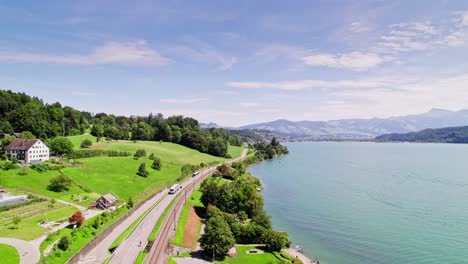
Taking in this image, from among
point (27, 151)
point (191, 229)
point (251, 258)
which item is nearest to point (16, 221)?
point (191, 229)

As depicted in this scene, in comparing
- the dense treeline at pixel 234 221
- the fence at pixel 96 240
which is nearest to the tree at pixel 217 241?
the dense treeline at pixel 234 221

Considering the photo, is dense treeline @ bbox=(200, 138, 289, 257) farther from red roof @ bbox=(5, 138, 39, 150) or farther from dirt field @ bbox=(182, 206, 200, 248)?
red roof @ bbox=(5, 138, 39, 150)

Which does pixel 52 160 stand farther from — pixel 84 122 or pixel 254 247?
pixel 84 122

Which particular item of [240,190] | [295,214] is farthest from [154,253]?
[295,214]

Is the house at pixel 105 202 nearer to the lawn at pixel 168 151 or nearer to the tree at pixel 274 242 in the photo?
the tree at pixel 274 242

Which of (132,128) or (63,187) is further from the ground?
(132,128)

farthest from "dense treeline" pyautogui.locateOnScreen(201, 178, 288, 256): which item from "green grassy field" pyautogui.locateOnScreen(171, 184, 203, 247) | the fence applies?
the fence
